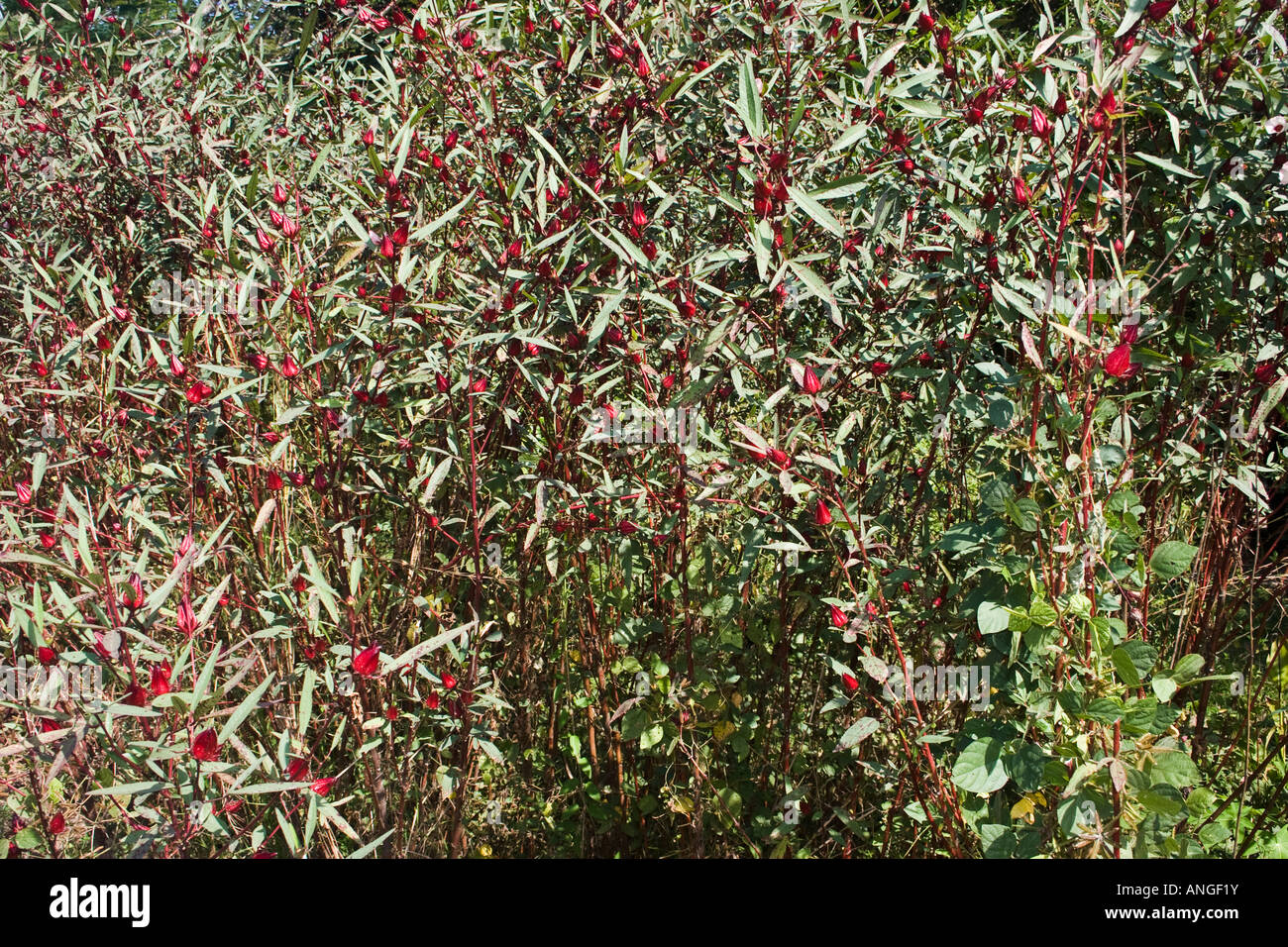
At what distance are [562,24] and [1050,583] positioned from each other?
142 centimetres

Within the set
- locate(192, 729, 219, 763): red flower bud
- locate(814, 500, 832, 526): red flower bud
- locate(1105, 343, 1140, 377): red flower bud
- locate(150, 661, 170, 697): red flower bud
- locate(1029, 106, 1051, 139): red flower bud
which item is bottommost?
locate(192, 729, 219, 763): red flower bud

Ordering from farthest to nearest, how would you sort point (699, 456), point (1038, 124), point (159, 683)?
point (699, 456) → point (1038, 124) → point (159, 683)

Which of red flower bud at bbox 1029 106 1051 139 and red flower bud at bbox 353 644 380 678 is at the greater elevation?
red flower bud at bbox 1029 106 1051 139

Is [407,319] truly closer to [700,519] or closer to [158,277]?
[700,519]

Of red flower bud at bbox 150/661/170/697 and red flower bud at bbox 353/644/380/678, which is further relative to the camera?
red flower bud at bbox 353/644/380/678

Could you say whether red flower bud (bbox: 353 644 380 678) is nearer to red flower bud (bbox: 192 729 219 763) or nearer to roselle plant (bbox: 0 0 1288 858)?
A: roselle plant (bbox: 0 0 1288 858)

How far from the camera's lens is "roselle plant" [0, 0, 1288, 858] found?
1497mm

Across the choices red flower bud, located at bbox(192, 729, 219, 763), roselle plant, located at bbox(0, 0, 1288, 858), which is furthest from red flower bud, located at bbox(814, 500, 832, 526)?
red flower bud, located at bbox(192, 729, 219, 763)

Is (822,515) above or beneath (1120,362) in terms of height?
beneath

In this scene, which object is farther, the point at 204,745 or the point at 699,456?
the point at 699,456

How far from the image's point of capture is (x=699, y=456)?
174cm

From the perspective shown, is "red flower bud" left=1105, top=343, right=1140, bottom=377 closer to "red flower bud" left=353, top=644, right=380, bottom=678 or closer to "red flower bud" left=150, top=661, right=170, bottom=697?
"red flower bud" left=353, top=644, right=380, bottom=678

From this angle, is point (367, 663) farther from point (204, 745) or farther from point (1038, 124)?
point (1038, 124)

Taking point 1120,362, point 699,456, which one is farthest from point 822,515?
point 1120,362
